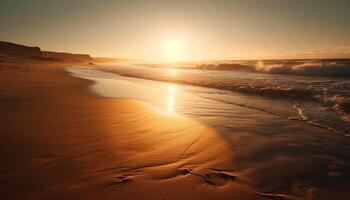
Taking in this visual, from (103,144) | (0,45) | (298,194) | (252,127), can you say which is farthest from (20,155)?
(0,45)

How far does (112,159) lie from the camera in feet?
10.4

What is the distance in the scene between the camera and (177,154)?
343 centimetres

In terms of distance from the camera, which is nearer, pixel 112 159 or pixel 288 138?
pixel 112 159

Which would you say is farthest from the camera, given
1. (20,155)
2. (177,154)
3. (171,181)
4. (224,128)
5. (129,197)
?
(224,128)

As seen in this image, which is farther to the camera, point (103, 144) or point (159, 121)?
point (159, 121)

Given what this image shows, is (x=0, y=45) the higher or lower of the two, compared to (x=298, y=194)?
higher

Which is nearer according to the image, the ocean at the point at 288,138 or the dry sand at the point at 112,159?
the dry sand at the point at 112,159

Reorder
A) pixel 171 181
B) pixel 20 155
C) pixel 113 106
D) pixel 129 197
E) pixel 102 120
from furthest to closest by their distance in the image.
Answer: pixel 113 106, pixel 102 120, pixel 20 155, pixel 171 181, pixel 129 197

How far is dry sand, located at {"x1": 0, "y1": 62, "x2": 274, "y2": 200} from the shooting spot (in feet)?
7.82

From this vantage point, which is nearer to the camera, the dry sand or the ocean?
the dry sand

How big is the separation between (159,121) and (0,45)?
10227 centimetres

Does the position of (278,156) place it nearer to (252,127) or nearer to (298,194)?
(298,194)

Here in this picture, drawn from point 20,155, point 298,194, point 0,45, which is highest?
point 0,45

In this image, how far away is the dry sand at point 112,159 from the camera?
2385 millimetres
